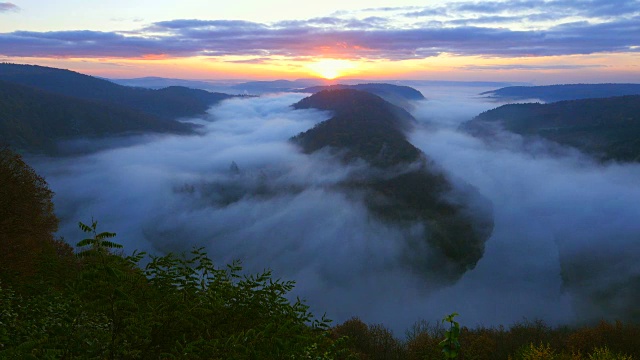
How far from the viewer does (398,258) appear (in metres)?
178

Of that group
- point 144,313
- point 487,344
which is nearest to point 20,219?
point 144,313

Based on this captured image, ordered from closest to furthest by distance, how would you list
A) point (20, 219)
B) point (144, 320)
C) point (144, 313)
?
point (144, 320) → point (144, 313) → point (20, 219)

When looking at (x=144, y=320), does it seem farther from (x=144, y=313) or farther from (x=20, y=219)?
(x=20, y=219)

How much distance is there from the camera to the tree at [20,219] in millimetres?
29422

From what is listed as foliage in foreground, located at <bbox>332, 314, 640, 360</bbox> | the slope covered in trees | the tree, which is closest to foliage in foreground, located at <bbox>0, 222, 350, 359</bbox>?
the slope covered in trees

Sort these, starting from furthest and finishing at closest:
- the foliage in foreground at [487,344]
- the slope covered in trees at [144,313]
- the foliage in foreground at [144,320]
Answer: the foliage in foreground at [487,344] → the slope covered in trees at [144,313] → the foliage in foreground at [144,320]

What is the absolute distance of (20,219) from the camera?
35688 mm

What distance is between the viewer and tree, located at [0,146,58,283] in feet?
96.5

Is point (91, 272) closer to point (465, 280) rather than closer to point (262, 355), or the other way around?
point (262, 355)

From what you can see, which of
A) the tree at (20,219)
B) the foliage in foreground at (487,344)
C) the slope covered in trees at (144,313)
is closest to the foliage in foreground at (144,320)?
the slope covered in trees at (144,313)

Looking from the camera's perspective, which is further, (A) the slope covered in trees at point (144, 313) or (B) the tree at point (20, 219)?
(B) the tree at point (20, 219)

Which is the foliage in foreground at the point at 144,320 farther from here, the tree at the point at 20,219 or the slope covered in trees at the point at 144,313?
the tree at the point at 20,219

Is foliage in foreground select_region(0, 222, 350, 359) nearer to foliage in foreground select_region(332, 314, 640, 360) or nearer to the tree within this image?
the tree

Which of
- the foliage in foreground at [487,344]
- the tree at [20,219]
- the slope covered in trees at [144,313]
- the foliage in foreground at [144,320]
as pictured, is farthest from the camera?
the foliage in foreground at [487,344]
